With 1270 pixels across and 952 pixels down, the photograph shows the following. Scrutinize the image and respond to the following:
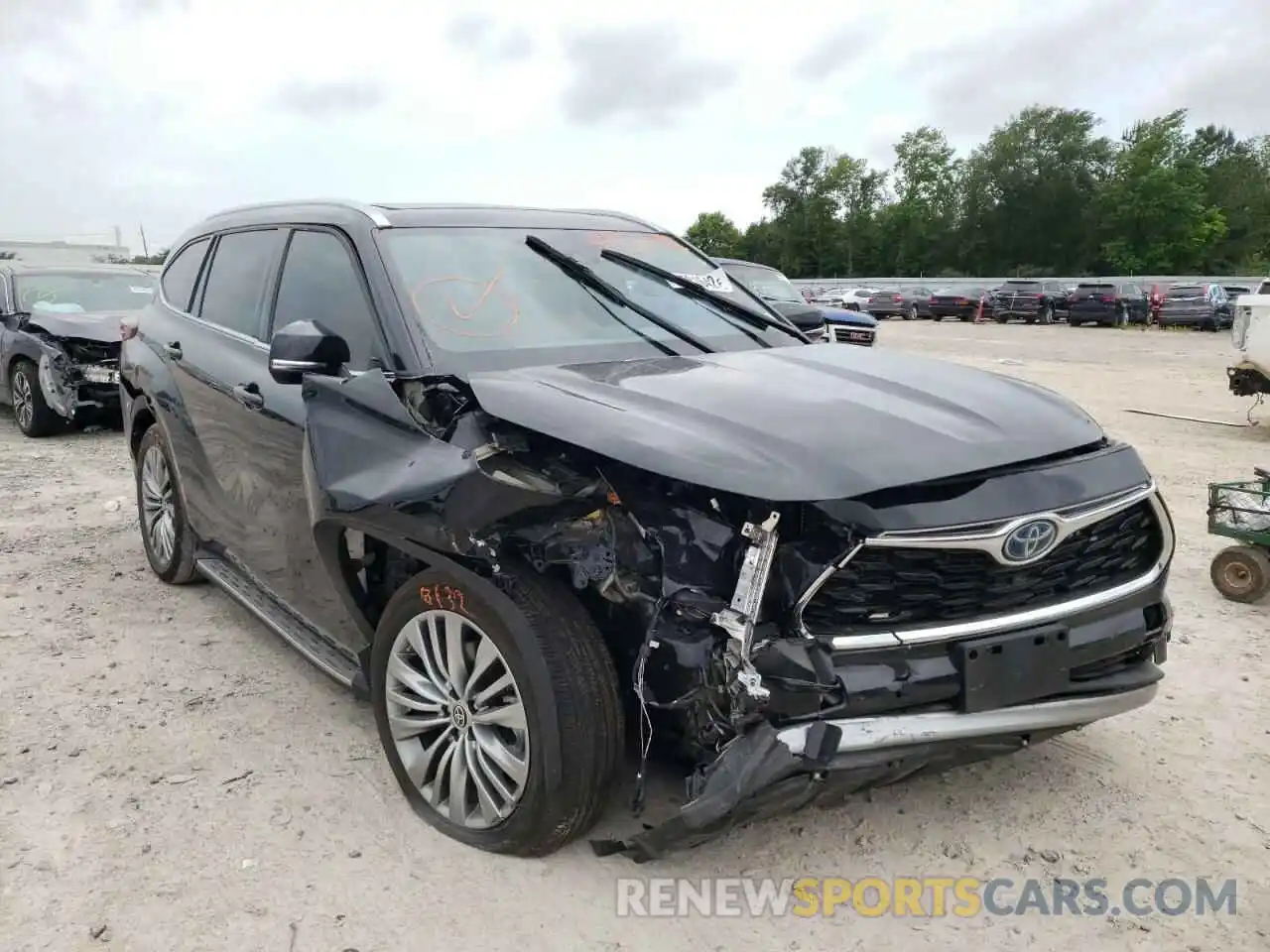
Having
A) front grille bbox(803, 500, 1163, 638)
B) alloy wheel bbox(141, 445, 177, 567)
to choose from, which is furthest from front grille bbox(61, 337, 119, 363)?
front grille bbox(803, 500, 1163, 638)

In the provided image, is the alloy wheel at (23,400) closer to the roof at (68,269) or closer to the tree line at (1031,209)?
the roof at (68,269)

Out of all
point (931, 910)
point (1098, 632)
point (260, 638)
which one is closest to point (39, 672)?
point (260, 638)

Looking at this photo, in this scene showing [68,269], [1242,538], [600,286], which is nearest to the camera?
[600,286]

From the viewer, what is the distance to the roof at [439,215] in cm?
349

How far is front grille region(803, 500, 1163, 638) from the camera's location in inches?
91.3

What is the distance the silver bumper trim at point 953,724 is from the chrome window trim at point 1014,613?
178 mm

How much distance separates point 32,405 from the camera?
9469mm

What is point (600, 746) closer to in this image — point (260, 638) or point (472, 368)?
point (472, 368)

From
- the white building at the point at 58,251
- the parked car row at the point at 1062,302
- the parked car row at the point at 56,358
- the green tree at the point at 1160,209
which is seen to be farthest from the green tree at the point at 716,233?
the parked car row at the point at 56,358

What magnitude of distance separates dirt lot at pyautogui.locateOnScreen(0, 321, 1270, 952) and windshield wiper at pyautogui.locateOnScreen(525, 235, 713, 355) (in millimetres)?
1578

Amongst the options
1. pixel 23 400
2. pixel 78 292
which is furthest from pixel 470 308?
pixel 78 292

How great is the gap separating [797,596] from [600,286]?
5.53ft

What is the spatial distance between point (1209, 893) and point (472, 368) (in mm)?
2496

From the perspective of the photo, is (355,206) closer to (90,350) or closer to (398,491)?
(398,491)
